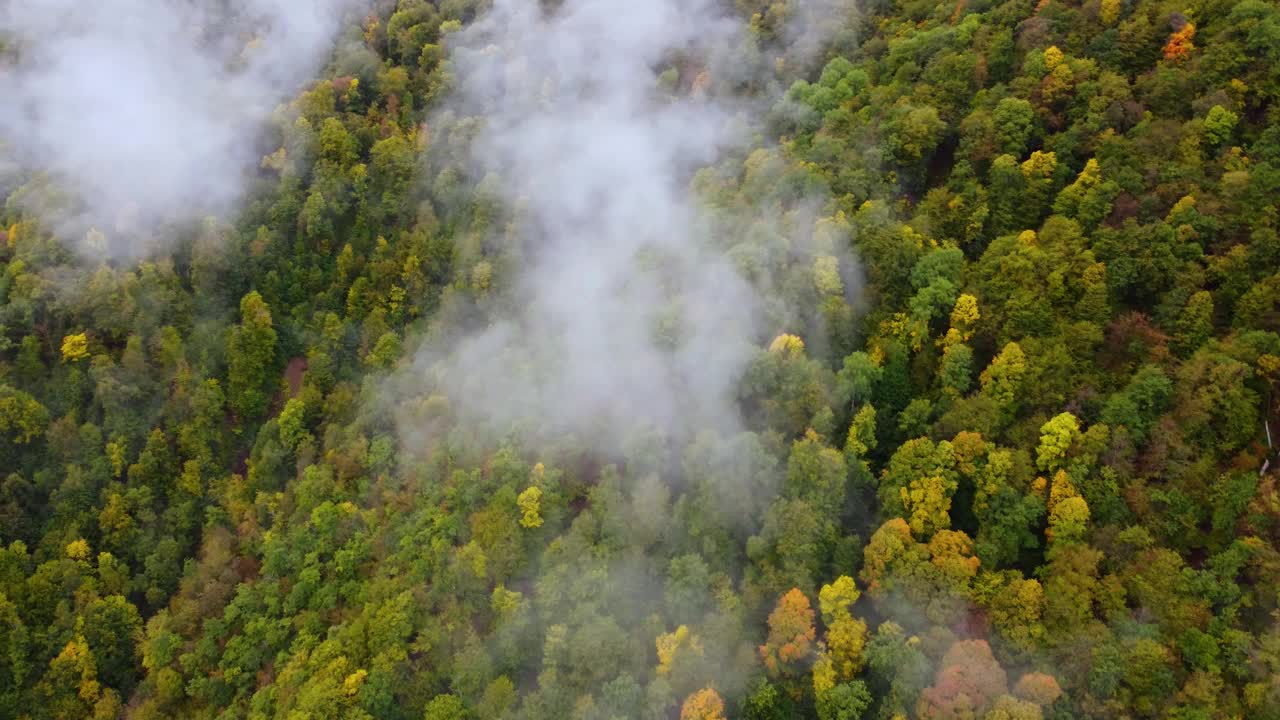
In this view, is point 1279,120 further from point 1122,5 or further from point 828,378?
point 828,378

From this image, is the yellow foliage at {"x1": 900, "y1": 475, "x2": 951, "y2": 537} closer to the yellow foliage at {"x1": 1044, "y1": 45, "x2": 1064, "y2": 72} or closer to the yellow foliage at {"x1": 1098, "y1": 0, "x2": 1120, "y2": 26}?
the yellow foliage at {"x1": 1044, "y1": 45, "x2": 1064, "y2": 72}

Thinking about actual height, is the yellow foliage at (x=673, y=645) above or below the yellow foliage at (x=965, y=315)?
below

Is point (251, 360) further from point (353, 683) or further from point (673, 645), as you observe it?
point (673, 645)

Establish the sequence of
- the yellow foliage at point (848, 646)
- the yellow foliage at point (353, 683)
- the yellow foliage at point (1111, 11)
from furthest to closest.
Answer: the yellow foliage at point (1111, 11)
the yellow foliage at point (353, 683)
the yellow foliage at point (848, 646)

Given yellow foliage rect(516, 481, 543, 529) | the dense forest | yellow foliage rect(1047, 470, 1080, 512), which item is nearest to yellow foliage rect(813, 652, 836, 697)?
the dense forest

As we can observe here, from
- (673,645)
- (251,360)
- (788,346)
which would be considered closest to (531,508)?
(673,645)

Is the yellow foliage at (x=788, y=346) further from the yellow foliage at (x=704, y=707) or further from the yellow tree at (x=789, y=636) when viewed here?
the yellow foliage at (x=704, y=707)

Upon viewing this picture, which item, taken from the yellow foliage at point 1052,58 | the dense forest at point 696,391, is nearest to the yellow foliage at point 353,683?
the dense forest at point 696,391
